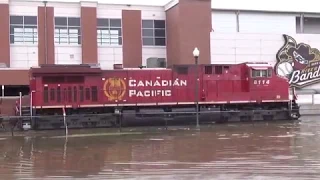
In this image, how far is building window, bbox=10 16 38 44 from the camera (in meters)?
41.5

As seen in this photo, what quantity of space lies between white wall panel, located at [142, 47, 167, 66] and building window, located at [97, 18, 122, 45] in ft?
8.78

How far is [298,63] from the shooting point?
45.1m

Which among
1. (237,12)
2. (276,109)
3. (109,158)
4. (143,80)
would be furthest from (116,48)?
(109,158)

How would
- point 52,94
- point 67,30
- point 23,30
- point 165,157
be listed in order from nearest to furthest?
point 165,157 < point 52,94 < point 23,30 < point 67,30

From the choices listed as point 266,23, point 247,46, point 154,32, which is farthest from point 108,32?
point 266,23

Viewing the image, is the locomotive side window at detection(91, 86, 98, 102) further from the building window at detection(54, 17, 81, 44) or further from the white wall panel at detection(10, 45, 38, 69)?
the building window at detection(54, 17, 81, 44)

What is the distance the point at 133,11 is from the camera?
43.8 m

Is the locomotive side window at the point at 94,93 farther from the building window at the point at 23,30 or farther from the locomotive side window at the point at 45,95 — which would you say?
the building window at the point at 23,30

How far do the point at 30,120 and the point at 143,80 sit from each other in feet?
24.4

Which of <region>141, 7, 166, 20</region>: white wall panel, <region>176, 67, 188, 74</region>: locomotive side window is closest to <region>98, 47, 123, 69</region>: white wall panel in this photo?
<region>141, 7, 166, 20</region>: white wall panel

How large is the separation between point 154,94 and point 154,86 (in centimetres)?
50

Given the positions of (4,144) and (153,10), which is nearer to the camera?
(4,144)

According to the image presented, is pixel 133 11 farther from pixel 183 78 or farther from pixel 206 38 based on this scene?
pixel 183 78

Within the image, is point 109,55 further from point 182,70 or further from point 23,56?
point 182,70
